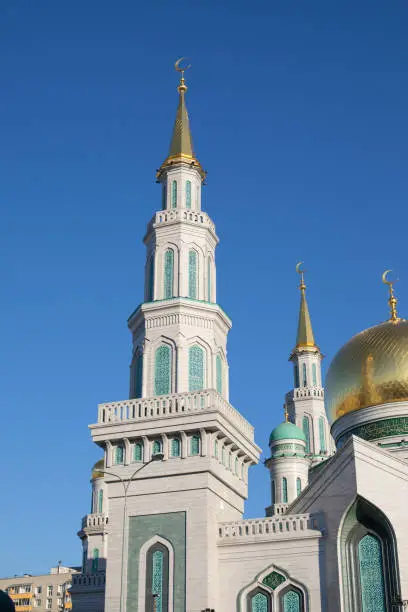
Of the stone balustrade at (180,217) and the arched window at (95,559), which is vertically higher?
the stone balustrade at (180,217)

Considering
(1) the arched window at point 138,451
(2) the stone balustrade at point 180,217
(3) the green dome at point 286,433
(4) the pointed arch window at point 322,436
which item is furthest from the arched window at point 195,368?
(4) the pointed arch window at point 322,436

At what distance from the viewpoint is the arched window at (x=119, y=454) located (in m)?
26.1

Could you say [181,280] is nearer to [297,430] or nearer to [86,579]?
[86,579]

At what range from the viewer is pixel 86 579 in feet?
106

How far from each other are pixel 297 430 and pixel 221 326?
58.5ft

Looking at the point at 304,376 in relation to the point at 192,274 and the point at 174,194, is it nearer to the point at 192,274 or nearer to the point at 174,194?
the point at 174,194

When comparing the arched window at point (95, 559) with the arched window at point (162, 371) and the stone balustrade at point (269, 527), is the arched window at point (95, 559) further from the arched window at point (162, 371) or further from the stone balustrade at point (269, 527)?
Answer: the stone balustrade at point (269, 527)


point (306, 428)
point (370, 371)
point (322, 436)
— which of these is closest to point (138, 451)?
point (370, 371)

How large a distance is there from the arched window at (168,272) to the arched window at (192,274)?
2.06 feet

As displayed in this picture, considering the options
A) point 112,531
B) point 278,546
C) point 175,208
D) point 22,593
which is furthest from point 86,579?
point 22,593

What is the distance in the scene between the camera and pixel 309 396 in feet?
164

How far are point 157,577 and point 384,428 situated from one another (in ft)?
34.9

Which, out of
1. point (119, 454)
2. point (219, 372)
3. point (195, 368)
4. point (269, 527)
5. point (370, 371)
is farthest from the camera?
point (370, 371)

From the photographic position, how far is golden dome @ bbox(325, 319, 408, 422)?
30.9m
